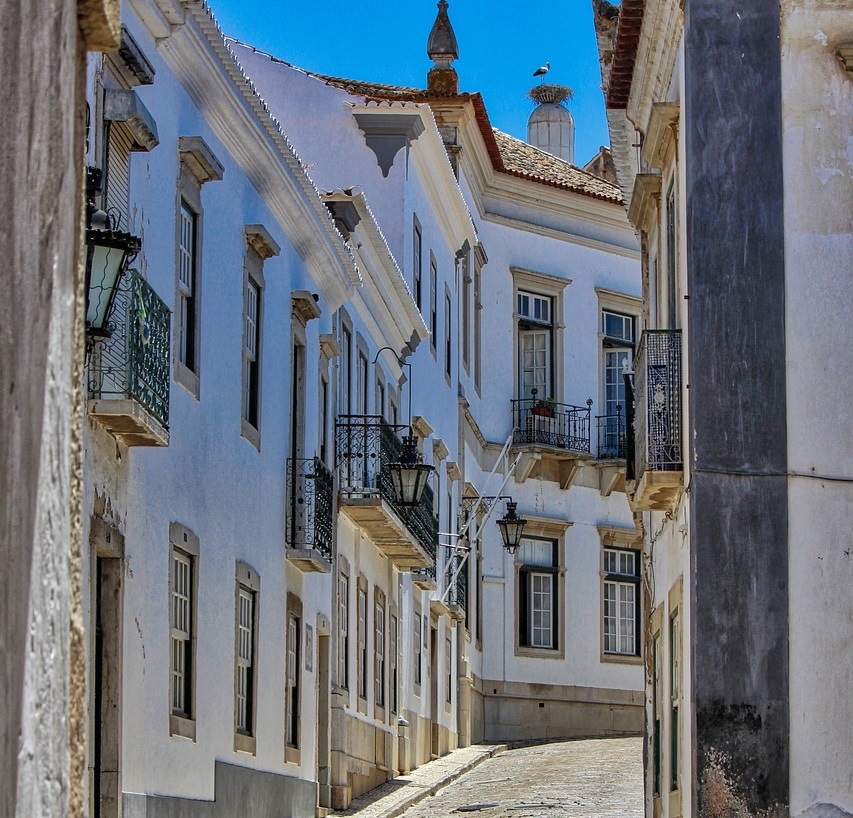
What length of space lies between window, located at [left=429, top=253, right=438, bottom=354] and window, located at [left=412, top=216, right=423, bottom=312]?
915mm

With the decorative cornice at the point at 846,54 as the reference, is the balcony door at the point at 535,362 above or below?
above

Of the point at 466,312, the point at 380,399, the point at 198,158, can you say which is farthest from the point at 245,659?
the point at 466,312

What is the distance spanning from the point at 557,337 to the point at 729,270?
2358cm

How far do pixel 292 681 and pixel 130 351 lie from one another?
26.1 ft

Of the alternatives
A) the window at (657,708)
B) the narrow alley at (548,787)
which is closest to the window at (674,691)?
the window at (657,708)

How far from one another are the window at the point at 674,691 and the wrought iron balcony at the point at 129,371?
4.18 m

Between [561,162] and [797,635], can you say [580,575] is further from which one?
[797,635]

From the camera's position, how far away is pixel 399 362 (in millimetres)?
25859

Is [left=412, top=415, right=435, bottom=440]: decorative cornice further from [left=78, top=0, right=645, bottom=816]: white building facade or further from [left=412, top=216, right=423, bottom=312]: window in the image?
[left=412, top=216, right=423, bottom=312]: window

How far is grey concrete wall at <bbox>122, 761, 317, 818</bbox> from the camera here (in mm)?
12877

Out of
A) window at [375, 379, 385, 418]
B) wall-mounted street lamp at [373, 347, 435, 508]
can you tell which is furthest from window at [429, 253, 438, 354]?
wall-mounted street lamp at [373, 347, 435, 508]

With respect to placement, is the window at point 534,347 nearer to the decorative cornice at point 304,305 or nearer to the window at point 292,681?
the decorative cornice at point 304,305

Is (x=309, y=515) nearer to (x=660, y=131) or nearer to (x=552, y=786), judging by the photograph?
(x=552, y=786)

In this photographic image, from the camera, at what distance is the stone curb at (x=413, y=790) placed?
1994 cm
